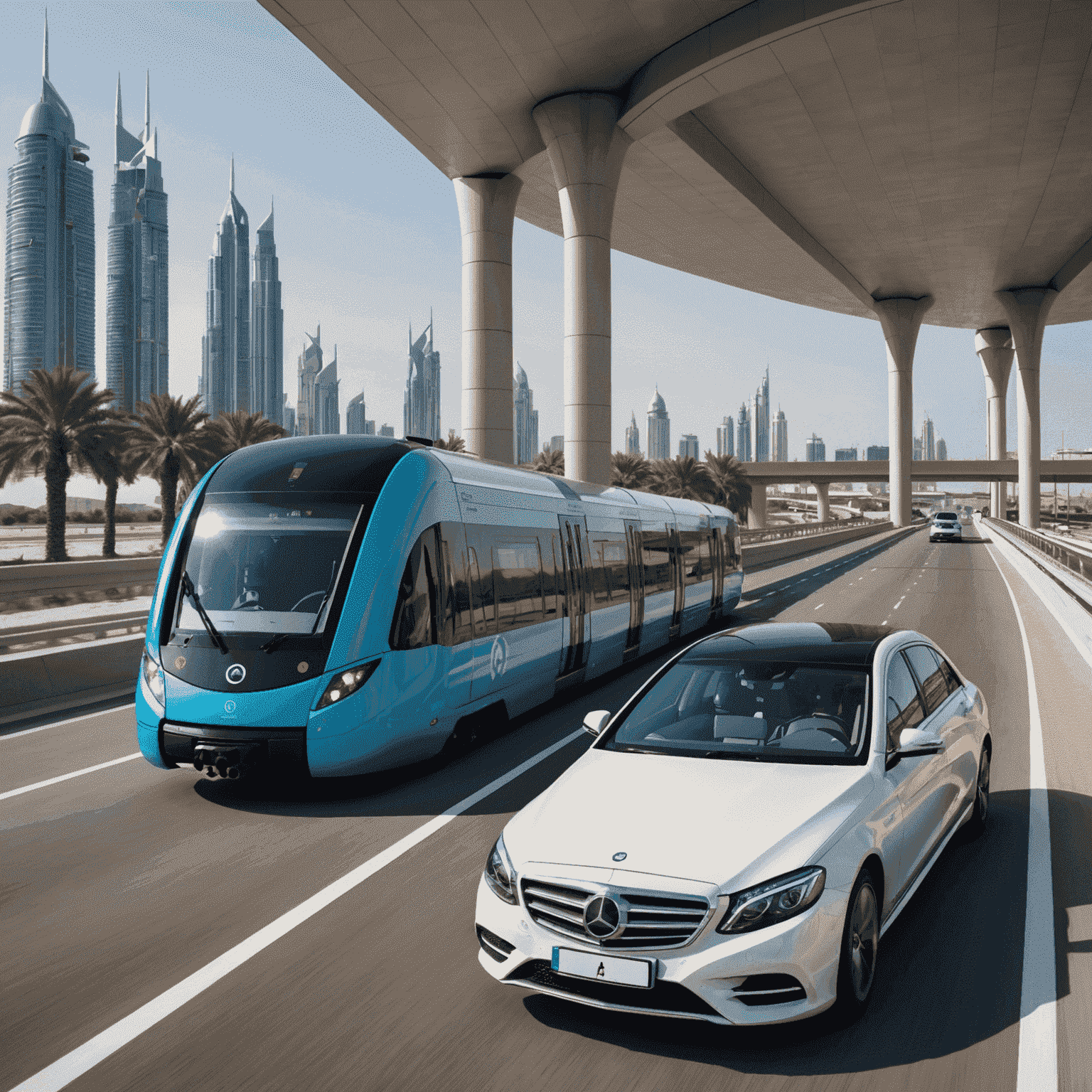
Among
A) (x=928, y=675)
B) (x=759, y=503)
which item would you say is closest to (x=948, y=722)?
(x=928, y=675)

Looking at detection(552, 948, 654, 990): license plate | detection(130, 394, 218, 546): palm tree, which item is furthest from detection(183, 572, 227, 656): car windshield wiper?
detection(130, 394, 218, 546): palm tree

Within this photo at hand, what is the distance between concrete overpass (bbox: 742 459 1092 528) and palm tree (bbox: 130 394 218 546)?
248 ft

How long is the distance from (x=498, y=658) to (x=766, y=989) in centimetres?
646

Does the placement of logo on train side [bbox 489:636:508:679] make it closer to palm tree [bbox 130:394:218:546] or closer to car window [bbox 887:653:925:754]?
car window [bbox 887:653:925:754]

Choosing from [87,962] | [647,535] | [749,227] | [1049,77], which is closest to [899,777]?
[87,962]

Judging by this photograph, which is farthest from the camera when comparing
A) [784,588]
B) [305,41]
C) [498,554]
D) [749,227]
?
[749,227]

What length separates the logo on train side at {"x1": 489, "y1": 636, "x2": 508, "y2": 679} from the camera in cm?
998

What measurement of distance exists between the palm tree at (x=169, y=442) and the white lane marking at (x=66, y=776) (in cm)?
3341

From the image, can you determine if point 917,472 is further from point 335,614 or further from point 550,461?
point 335,614

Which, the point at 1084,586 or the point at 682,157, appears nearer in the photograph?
the point at 1084,586

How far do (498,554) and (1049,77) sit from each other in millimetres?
35725

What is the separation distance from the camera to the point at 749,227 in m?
55.1

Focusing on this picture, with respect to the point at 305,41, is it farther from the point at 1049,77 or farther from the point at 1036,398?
the point at 1036,398

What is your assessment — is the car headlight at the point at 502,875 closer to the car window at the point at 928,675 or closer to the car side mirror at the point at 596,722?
the car side mirror at the point at 596,722
